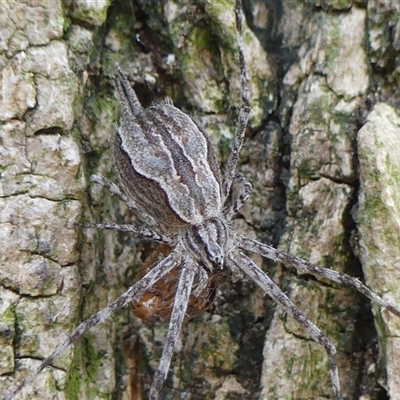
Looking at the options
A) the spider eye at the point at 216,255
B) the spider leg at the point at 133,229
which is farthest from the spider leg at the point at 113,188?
the spider eye at the point at 216,255

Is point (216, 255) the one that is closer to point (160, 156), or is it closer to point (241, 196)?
point (241, 196)

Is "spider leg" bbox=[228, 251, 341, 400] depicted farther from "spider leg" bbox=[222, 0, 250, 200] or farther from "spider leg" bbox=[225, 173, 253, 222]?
"spider leg" bbox=[222, 0, 250, 200]

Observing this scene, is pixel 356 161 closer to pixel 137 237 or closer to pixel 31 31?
pixel 137 237

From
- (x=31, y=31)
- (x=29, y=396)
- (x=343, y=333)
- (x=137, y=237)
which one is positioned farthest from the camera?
(x=137, y=237)

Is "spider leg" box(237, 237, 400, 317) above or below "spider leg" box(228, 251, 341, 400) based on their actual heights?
above

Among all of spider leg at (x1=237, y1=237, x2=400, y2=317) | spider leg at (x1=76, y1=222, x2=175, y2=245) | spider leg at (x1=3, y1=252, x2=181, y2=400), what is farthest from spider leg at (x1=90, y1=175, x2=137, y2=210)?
spider leg at (x1=237, y1=237, x2=400, y2=317)

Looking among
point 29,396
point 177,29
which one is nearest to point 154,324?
point 29,396
